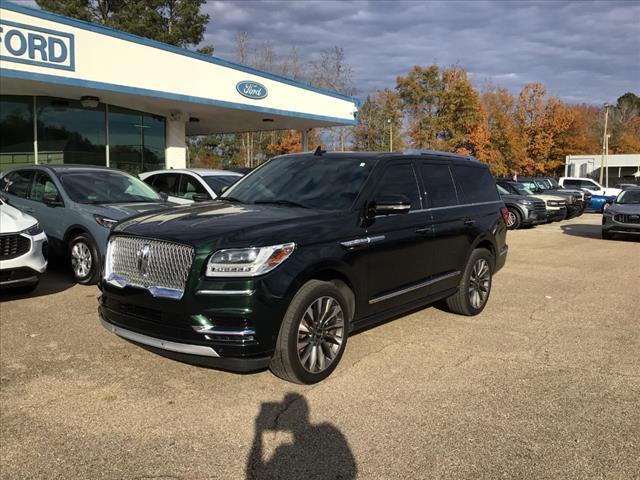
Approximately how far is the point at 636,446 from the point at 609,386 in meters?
1.01

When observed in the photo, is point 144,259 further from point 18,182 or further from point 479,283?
point 18,182

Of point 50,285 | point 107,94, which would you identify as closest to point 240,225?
point 50,285

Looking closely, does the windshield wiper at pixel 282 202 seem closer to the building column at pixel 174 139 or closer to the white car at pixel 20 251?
the white car at pixel 20 251

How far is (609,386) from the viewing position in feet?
14.1

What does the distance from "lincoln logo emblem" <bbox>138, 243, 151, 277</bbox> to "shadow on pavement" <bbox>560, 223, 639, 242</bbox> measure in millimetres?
14781

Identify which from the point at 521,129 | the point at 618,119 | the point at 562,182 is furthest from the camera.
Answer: the point at 618,119

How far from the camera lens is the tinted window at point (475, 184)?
6.30 metres

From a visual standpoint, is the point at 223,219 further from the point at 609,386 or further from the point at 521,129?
the point at 521,129

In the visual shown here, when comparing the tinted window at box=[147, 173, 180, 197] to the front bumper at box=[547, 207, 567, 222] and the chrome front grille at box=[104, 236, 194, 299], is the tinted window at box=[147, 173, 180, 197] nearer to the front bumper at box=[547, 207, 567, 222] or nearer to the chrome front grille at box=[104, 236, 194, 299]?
the chrome front grille at box=[104, 236, 194, 299]

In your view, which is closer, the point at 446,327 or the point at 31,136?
the point at 446,327

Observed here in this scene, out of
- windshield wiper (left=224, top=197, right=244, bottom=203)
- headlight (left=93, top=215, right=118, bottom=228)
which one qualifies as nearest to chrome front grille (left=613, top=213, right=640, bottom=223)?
windshield wiper (left=224, top=197, right=244, bottom=203)

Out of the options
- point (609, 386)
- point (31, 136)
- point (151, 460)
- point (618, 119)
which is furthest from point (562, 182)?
point (618, 119)

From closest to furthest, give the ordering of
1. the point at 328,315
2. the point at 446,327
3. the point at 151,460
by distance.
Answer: the point at 151,460
the point at 328,315
the point at 446,327

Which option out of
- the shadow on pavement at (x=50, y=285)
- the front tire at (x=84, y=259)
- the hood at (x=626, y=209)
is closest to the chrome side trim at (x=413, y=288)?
the front tire at (x=84, y=259)
